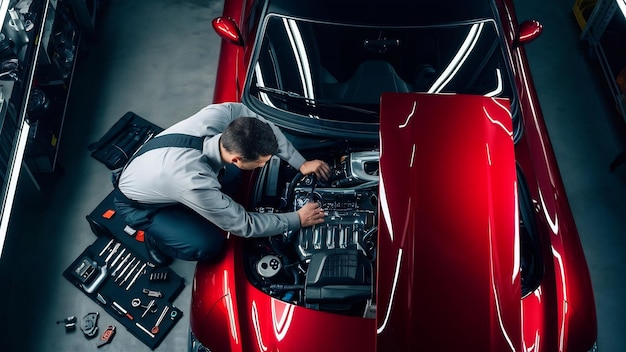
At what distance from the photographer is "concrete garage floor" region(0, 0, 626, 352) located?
129 inches

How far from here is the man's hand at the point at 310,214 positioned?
2.56 m

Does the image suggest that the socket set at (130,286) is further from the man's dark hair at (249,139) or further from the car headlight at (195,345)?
the man's dark hair at (249,139)

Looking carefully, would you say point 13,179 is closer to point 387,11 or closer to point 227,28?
point 227,28

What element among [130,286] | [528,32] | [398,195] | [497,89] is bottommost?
[130,286]

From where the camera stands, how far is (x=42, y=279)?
134 inches

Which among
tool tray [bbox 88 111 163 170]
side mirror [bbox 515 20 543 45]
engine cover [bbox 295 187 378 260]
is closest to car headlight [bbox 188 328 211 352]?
engine cover [bbox 295 187 378 260]

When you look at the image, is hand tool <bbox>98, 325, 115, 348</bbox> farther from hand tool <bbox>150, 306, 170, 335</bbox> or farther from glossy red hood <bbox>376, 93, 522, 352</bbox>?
glossy red hood <bbox>376, 93, 522, 352</bbox>

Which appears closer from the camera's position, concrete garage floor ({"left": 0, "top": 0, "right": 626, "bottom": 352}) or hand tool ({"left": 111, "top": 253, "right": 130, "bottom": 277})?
concrete garage floor ({"left": 0, "top": 0, "right": 626, "bottom": 352})

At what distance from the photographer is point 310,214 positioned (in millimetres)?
2561

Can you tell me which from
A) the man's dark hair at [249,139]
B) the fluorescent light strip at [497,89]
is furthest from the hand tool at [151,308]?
the fluorescent light strip at [497,89]

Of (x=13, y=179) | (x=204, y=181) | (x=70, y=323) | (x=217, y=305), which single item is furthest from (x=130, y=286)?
(x=204, y=181)

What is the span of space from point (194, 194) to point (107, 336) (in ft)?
4.13

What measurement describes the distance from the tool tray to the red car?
3.42ft

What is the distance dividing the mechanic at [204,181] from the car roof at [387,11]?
0.61 meters
